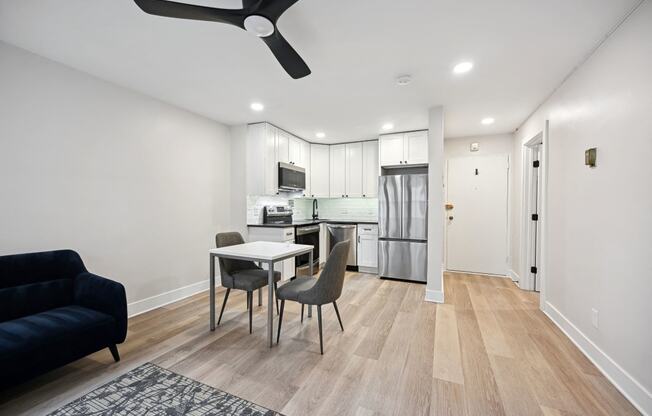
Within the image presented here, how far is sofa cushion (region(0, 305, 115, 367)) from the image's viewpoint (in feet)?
5.13

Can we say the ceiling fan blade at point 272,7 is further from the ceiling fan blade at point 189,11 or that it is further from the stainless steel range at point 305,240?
the stainless steel range at point 305,240

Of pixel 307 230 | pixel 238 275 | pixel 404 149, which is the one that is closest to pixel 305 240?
pixel 307 230

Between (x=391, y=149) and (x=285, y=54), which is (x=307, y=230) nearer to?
(x=391, y=149)

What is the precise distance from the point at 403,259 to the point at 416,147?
1.85 meters

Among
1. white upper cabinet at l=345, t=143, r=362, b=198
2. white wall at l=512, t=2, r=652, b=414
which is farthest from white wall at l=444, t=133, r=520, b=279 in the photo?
white wall at l=512, t=2, r=652, b=414

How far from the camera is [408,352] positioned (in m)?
2.24

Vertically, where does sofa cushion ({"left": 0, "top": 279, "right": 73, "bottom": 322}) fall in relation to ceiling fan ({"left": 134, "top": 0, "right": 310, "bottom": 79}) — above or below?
below

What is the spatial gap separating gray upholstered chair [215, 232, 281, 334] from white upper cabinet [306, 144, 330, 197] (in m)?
2.54

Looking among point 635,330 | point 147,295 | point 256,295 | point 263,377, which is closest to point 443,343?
point 635,330

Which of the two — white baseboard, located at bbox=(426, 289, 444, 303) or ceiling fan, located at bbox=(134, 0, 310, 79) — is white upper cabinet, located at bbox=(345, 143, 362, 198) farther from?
ceiling fan, located at bbox=(134, 0, 310, 79)

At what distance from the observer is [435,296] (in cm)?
342

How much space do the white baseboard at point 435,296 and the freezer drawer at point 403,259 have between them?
0.80m

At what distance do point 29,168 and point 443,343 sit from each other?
151 inches

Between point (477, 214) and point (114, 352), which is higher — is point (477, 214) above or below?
above
